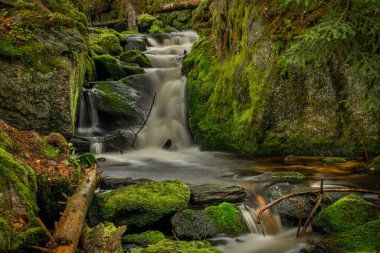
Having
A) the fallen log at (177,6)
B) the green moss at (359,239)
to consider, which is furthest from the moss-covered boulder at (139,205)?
the fallen log at (177,6)

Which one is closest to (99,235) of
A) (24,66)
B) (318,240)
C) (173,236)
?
(173,236)

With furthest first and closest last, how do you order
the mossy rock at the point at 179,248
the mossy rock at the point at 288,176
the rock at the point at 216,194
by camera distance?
the mossy rock at the point at 288,176
the rock at the point at 216,194
the mossy rock at the point at 179,248

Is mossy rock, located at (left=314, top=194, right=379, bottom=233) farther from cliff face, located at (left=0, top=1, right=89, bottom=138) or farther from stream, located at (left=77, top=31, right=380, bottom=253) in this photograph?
cliff face, located at (left=0, top=1, right=89, bottom=138)

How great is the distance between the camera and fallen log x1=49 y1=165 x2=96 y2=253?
352 cm

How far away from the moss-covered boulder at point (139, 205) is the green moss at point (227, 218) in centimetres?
52

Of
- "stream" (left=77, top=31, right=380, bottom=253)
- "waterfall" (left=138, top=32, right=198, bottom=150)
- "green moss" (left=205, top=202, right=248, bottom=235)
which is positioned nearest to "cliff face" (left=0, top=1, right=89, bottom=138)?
"stream" (left=77, top=31, right=380, bottom=253)

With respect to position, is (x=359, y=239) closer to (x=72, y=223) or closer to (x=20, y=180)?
(x=72, y=223)

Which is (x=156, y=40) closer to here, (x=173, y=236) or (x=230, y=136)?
(x=230, y=136)

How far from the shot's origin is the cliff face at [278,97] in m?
9.62

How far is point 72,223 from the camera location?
404 cm

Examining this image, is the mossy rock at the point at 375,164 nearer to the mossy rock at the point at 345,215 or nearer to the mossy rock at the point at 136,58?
the mossy rock at the point at 345,215

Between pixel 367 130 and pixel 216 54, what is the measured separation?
5565 millimetres

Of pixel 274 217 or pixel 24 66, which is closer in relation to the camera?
pixel 274 217

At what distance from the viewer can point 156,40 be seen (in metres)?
20.6
